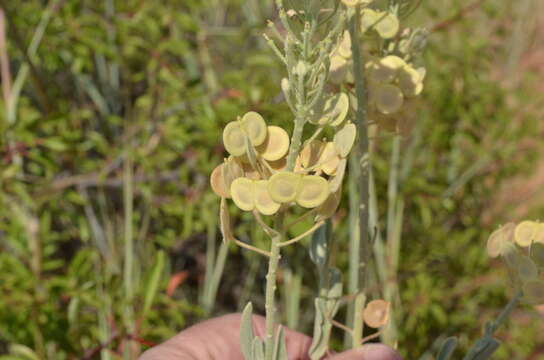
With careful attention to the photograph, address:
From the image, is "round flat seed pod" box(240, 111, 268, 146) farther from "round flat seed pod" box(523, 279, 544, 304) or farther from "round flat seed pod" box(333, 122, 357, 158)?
"round flat seed pod" box(523, 279, 544, 304)

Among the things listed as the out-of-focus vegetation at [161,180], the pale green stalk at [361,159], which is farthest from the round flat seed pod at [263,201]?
the out-of-focus vegetation at [161,180]

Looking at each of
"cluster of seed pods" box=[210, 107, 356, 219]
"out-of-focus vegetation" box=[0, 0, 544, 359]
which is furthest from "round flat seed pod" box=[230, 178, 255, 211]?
"out-of-focus vegetation" box=[0, 0, 544, 359]

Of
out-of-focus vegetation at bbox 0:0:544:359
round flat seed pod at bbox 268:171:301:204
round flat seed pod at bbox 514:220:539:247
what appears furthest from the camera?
out-of-focus vegetation at bbox 0:0:544:359

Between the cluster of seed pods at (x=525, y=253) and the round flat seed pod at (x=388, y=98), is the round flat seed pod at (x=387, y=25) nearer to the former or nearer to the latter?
the round flat seed pod at (x=388, y=98)

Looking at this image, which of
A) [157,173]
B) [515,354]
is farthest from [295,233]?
[515,354]

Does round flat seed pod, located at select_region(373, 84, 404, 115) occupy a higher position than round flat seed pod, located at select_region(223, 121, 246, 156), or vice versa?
round flat seed pod, located at select_region(373, 84, 404, 115)

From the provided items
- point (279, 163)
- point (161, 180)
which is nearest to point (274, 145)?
point (279, 163)

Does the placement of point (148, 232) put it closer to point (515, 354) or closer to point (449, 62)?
point (449, 62)
